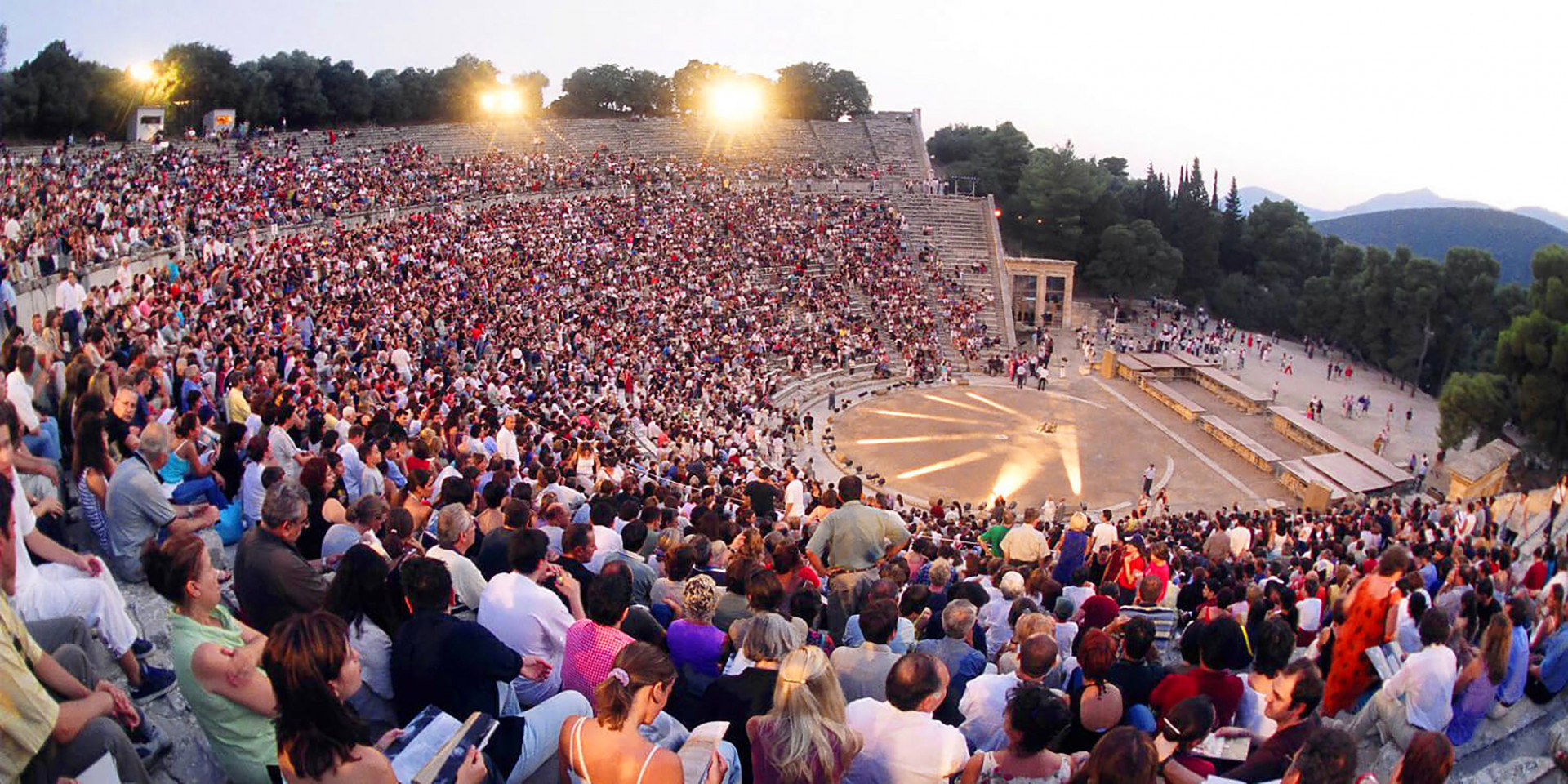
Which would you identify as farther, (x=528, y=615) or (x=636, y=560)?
(x=636, y=560)

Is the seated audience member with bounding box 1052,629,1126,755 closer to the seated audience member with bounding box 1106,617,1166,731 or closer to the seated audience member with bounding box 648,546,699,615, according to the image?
the seated audience member with bounding box 1106,617,1166,731

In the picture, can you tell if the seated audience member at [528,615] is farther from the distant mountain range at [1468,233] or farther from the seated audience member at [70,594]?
A: the distant mountain range at [1468,233]

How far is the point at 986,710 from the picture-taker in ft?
17.5

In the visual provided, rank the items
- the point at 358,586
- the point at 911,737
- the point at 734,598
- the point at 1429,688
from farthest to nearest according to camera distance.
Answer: the point at 734,598 < the point at 1429,688 < the point at 358,586 < the point at 911,737

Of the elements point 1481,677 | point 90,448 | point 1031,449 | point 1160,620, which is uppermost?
point 90,448

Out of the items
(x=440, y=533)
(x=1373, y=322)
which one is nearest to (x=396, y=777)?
(x=440, y=533)

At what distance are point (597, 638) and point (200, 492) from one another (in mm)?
4841

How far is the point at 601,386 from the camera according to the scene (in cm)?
2623

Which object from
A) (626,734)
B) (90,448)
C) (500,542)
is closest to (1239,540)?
(500,542)

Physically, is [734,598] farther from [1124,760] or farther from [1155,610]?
[1155,610]

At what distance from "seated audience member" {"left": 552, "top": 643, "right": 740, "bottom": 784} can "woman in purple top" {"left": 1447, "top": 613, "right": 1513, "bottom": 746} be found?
538 cm

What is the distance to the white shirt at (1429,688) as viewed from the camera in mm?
5789

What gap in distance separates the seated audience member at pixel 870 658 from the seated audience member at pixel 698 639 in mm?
700

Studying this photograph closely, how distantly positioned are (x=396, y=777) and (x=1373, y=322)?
52427 mm
